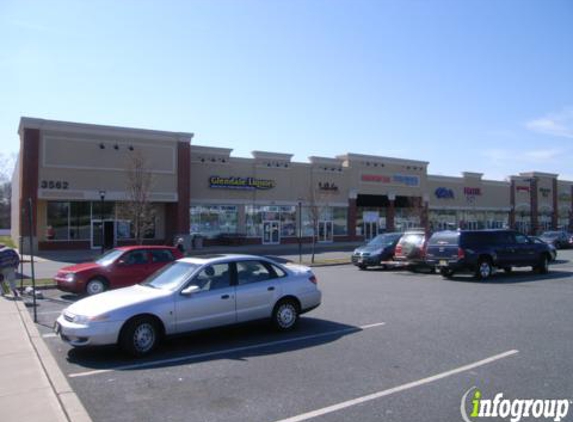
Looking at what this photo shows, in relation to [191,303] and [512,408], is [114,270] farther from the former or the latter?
[512,408]

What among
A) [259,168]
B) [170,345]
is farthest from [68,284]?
[259,168]

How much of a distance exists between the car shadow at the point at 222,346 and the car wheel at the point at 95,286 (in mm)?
5936

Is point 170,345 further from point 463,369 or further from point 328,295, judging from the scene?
point 328,295

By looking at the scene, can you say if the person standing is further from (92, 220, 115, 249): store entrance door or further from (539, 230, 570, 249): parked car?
(539, 230, 570, 249): parked car

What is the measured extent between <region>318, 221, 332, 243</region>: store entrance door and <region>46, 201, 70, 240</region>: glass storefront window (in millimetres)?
21862

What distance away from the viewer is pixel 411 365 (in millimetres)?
7090

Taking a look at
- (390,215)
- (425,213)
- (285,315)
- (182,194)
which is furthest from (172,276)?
(425,213)

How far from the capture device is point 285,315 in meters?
9.62

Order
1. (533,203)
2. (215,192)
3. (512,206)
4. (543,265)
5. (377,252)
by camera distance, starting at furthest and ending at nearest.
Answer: (533,203) < (512,206) < (215,192) < (377,252) < (543,265)

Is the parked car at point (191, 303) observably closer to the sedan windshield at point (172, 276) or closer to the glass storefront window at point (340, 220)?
the sedan windshield at point (172, 276)

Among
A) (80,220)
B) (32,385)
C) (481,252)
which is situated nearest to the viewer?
(32,385)

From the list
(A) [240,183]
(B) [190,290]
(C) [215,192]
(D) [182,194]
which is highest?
(A) [240,183]

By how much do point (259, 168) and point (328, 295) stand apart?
29.8 meters

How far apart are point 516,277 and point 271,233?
89.8 ft
